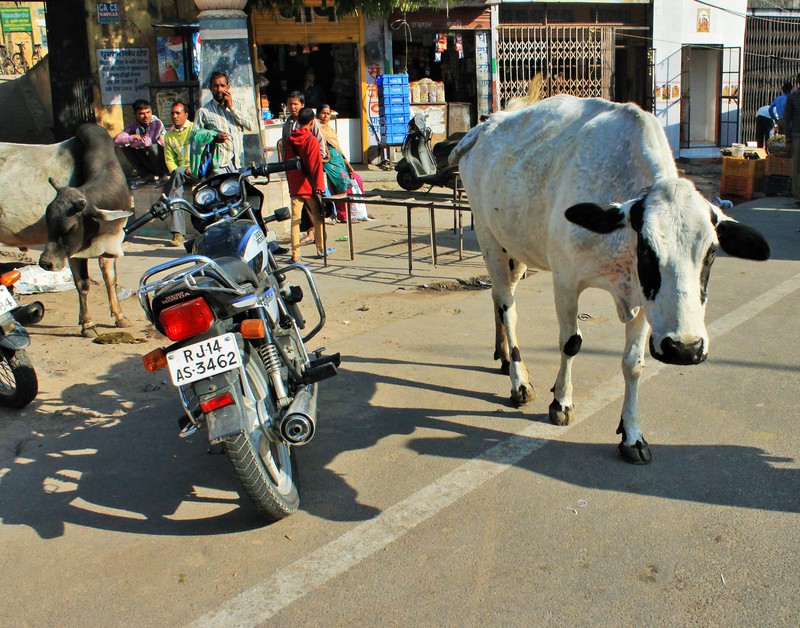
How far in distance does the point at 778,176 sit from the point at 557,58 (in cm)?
602

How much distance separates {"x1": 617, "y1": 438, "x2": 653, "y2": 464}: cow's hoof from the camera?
391cm

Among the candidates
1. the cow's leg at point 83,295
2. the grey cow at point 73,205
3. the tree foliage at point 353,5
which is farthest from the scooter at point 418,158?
the cow's leg at point 83,295

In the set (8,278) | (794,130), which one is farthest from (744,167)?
(8,278)

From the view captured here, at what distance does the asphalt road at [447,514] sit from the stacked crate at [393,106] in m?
11.3

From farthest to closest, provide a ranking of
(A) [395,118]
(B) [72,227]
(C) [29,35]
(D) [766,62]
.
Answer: (C) [29,35]
(D) [766,62]
(A) [395,118]
(B) [72,227]

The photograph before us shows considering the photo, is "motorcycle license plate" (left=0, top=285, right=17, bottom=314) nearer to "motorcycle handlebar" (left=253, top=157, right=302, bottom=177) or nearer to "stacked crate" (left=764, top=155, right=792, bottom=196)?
"motorcycle handlebar" (left=253, top=157, right=302, bottom=177)

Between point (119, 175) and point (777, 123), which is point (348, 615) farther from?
point (777, 123)

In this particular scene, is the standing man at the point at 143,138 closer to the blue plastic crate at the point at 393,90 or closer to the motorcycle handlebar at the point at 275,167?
the blue plastic crate at the point at 393,90

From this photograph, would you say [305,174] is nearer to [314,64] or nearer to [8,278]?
[8,278]

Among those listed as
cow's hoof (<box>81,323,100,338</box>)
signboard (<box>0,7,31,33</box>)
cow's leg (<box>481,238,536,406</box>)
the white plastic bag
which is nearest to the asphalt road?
cow's leg (<box>481,238,536,406</box>)

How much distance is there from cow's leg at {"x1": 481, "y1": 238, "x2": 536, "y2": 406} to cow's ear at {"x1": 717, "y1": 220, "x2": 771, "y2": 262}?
1574 mm

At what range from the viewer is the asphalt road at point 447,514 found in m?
2.92

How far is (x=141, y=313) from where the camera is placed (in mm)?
6957

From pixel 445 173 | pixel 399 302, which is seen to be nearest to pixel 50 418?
pixel 399 302
